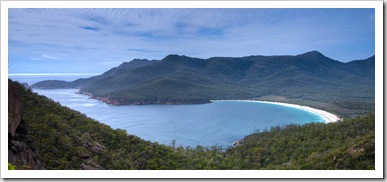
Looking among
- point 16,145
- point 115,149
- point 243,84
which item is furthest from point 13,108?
point 243,84

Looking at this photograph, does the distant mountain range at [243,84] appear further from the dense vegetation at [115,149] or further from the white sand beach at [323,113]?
the dense vegetation at [115,149]

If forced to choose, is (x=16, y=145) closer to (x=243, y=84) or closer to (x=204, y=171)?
(x=204, y=171)

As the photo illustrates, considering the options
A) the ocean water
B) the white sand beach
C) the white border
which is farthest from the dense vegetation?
the white sand beach

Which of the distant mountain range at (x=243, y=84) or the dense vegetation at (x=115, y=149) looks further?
the distant mountain range at (x=243, y=84)

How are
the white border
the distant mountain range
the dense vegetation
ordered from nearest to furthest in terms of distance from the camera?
1. the white border
2. the dense vegetation
3. the distant mountain range

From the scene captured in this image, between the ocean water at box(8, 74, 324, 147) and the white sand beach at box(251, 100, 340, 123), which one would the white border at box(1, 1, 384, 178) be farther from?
the white sand beach at box(251, 100, 340, 123)

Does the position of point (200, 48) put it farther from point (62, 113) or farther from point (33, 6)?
point (62, 113)

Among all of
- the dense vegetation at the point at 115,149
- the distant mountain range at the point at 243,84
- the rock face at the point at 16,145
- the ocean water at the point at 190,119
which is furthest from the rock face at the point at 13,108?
the distant mountain range at the point at 243,84
